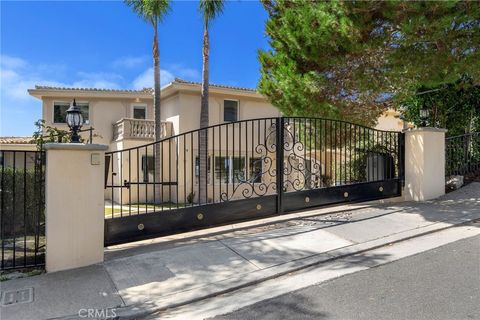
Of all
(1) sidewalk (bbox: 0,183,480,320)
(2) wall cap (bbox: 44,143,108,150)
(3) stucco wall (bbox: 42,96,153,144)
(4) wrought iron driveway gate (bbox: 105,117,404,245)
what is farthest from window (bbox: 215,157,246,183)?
(3) stucco wall (bbox: 42,96,153,144)

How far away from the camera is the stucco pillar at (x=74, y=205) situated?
206 inches

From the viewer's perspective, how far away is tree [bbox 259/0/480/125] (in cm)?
722

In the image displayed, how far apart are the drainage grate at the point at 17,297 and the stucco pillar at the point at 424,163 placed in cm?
826

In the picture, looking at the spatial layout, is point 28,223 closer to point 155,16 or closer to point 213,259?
point 213,259

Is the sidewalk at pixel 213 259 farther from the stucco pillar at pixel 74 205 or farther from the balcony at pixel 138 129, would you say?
the balcony at pixel 138 129

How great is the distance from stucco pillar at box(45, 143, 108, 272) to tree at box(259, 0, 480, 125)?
527cm

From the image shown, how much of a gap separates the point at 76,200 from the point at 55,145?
840 millimetres

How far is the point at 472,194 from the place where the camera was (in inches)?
363

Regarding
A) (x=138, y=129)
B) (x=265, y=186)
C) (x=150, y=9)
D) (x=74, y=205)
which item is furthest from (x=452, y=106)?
(x=138, y=129)

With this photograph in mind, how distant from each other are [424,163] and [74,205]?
7.68 meters

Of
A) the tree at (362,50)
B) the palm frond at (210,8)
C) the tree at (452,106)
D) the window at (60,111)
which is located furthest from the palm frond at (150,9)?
the tree at (452,106)

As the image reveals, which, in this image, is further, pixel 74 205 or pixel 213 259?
pixel 213 259

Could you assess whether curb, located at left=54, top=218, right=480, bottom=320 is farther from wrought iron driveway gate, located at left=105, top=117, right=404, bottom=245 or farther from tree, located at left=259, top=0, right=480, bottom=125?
tree, located at left=259, top=0, right=480, bottom=125

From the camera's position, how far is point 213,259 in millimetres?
5477
